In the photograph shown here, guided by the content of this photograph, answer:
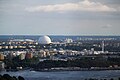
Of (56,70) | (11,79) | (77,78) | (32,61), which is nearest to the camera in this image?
(11,79)

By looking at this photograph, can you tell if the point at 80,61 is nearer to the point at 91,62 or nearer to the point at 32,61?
the point at 91,62

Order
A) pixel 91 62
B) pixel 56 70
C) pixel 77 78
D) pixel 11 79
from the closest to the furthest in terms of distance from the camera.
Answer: pixel 11 79
pixel 77 78
pixel 56 70
pixel 91 62

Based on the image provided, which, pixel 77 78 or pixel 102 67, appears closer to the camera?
pixel 77 78

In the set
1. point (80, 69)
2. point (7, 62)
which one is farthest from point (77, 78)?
point (7, 62)

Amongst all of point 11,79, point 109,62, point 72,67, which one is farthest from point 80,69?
point 11,79

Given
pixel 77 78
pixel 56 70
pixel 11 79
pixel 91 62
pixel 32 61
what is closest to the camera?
pixel 11 79

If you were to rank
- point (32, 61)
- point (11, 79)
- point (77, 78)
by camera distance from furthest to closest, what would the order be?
point (32, 61) < point (77, 78) < point (11, 79)

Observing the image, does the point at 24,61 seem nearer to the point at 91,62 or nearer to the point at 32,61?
the point at 32,61

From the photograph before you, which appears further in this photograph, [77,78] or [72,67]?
[72,67]
